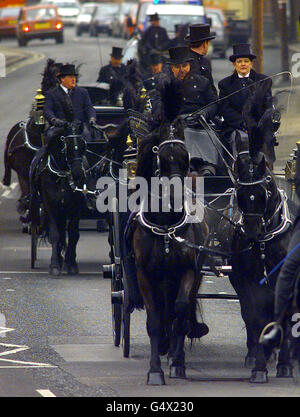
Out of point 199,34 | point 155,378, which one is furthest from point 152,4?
point 155,378

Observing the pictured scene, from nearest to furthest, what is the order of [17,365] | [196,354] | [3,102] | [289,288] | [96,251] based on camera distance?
[289,288]
[17,365]
[196,354]
[96,251]
[3,102]

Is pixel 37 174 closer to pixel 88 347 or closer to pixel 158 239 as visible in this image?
pixel 88 347

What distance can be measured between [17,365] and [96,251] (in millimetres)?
9054

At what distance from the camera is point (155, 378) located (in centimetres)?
1080

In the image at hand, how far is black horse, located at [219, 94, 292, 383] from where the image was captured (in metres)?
11.2

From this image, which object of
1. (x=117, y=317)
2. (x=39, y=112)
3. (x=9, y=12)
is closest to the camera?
(x=117, y=317)

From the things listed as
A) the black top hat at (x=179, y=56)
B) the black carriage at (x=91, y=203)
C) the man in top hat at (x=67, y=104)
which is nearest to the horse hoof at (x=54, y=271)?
the black carriage at (x=91, y=203)

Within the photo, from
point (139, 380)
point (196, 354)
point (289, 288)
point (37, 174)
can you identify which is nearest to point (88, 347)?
point (196, 354)

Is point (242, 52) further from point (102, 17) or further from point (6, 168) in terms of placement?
point (102, 17)

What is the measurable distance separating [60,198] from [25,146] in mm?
2764

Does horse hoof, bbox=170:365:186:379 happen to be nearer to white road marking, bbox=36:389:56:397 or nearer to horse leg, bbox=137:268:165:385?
horse leg, bbox=137:268:165:385

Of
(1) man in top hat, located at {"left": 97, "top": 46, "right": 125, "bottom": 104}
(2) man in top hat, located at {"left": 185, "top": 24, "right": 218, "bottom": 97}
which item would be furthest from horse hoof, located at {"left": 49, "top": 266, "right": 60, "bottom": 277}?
(1) man in top hat, located at {"left": 97, "top": 46, "right": 125, "bottom": 104}

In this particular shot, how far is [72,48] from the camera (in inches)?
2586

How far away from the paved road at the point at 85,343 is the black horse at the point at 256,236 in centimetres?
26
